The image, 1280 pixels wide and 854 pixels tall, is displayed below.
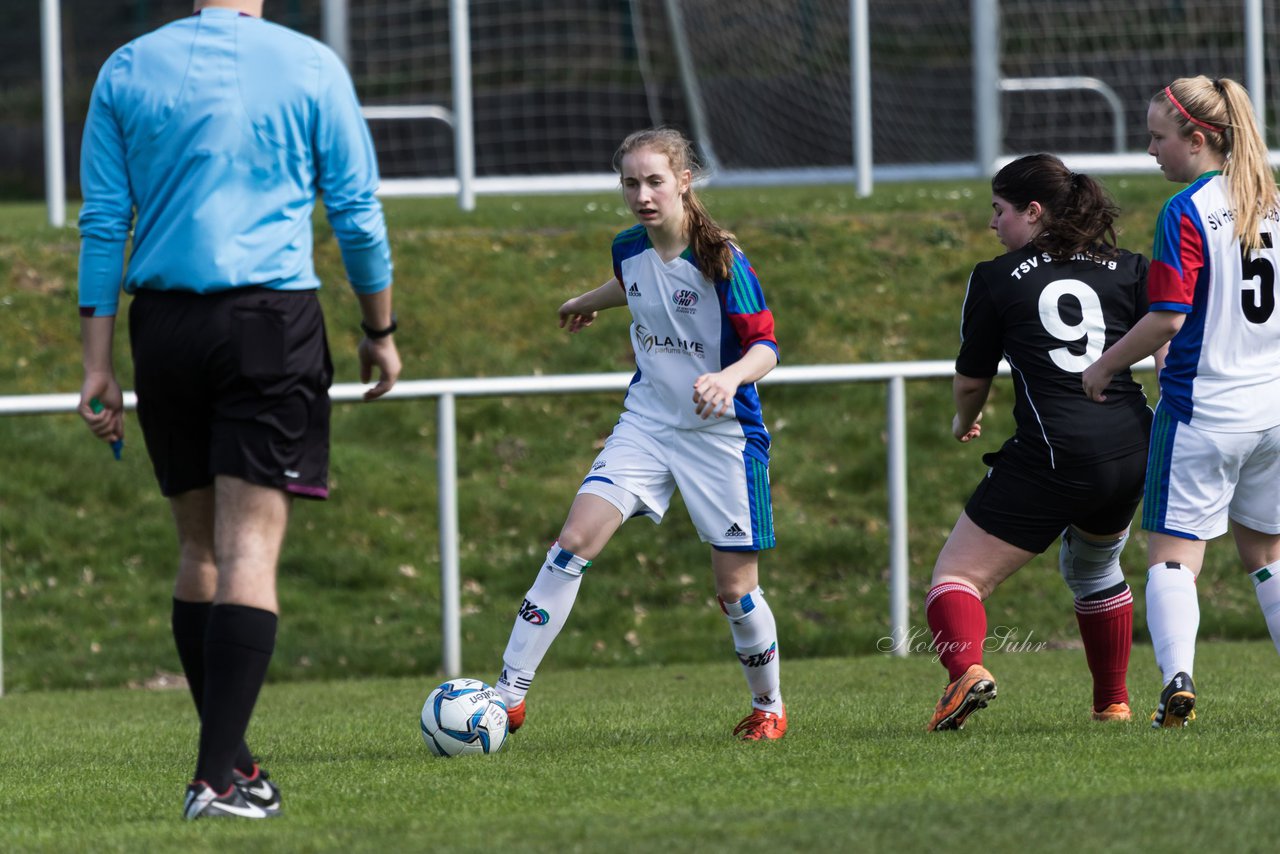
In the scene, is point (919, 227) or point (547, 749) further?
point (919, 227)

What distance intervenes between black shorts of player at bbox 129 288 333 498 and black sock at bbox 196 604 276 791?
292 mm

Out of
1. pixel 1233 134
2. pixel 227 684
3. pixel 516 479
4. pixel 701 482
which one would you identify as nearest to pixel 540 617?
pixel 701 482

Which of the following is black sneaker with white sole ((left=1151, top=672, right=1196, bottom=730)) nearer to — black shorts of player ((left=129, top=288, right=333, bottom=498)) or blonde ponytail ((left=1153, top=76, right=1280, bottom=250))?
blonde ponytail ((left=1153, top=76, right=1280, bottom=250))

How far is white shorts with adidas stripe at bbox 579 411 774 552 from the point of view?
17.5 feet

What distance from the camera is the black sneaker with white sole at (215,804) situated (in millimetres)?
3746

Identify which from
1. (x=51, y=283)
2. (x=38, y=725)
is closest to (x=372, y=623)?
(x=38, y=725)

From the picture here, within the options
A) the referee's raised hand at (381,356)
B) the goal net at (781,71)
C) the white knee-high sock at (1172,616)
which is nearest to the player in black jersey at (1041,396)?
the white knee-high sock at (1172,616)

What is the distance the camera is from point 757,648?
541 cm

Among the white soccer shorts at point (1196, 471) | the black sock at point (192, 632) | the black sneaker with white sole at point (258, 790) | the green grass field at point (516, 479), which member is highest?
the white soccer shorts at point (1196, 471)

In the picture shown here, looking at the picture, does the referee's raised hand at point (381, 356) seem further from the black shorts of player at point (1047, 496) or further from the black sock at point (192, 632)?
the black shorts of player at point (1047, 496)

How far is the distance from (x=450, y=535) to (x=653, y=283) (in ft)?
9.53

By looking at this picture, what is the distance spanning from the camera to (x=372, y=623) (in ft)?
29.4

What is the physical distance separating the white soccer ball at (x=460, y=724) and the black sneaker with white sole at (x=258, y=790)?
113cm

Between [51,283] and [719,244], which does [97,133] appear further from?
[51,283]
